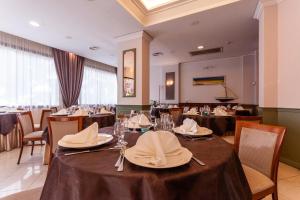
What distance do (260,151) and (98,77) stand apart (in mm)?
7484

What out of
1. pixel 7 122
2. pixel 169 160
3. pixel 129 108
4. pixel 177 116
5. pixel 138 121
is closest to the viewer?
pixel 169 160

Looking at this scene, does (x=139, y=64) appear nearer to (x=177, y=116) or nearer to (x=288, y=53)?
(x=177, y=116)

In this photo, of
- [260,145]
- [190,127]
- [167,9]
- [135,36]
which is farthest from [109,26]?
[260,145]

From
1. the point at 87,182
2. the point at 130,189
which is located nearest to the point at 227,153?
the point at 130,189

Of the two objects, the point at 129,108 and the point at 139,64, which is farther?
the point at 129,108

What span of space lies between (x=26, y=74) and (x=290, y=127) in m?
6.59

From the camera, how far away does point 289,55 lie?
112 inches

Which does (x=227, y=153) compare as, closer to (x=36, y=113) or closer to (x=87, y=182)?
(x=87, y=182)

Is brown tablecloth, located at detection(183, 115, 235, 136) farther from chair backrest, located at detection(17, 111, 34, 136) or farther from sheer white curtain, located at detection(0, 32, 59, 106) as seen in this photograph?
sheer white curtain, located at detection(0, 32, 59, 106)

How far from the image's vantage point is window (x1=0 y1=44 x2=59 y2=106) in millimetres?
4547

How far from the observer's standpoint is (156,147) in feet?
2.57

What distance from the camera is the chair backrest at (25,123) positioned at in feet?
9.57

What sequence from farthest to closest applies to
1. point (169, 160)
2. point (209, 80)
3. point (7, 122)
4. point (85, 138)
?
point (209, 80)
point (7, 122)
point (85, 138)
point (169, 160)

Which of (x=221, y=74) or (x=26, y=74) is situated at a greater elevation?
(x=221, y=74)
